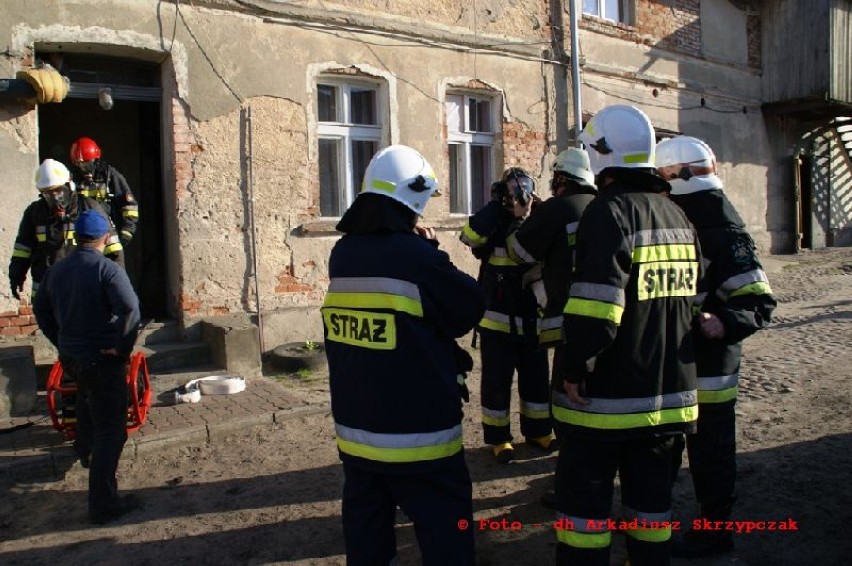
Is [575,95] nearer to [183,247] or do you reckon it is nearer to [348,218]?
[183,247]

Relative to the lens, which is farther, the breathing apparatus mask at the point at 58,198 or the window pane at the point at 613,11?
the window pane at the point at 613,11

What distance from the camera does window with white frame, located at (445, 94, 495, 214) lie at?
33.8 ft

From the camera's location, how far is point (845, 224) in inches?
750

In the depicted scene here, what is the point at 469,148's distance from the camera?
34.3 ft

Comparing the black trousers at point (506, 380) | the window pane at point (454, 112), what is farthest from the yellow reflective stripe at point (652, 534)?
the window pane at point (454, 112)

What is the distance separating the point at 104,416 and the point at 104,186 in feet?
11.0

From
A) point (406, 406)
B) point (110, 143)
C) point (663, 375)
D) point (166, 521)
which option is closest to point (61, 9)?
point (110, 143)

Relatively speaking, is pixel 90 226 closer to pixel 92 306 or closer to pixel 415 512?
pixel 92 306

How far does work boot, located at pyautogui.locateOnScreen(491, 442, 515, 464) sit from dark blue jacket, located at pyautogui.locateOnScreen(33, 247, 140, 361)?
2582mm

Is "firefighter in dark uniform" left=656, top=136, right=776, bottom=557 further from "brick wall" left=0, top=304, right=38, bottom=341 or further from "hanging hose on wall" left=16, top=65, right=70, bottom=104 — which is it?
"brick wall" left=0, top=304, right=38, bottom=341

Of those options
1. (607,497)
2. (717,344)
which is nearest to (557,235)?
(717,344)

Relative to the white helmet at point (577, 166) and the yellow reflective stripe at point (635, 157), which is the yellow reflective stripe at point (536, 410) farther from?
the yellow reflective stripe at point (635, 157)

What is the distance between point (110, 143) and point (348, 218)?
7.61 metres

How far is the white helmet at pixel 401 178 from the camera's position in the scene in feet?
9.39
